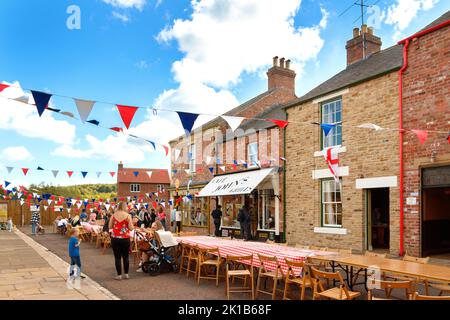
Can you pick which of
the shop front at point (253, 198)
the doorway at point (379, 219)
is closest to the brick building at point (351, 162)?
the doorway at point (379, 219)

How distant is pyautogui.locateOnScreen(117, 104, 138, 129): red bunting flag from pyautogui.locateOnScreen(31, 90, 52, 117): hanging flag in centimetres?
135

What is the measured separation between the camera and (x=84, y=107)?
7.64 metres

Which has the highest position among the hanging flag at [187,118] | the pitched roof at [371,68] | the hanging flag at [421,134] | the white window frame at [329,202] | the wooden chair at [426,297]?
the pitched roof at [371,68]

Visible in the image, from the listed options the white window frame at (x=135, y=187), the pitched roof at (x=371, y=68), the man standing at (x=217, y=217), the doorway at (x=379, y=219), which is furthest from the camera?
the white window frame at (x=135, y=187)

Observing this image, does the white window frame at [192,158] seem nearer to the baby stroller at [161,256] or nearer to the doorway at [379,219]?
the doorway at [379,219]

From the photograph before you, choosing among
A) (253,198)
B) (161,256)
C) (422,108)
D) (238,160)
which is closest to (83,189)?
(238,160)

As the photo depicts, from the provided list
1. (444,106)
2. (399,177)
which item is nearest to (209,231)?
(399,177)

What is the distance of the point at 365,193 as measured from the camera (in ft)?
38.0

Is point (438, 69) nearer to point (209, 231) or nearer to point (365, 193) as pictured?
point (365, 193)

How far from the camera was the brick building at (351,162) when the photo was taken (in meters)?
11.1

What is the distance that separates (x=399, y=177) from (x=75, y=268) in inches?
327

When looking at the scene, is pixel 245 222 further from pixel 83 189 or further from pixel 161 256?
pixel 83 189

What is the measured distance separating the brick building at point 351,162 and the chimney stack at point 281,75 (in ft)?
21.8

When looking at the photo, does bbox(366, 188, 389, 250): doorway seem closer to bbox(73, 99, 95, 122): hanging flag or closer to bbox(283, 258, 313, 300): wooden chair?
bbox(283, 258, 313, 300): wooden chair
